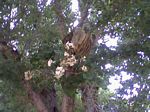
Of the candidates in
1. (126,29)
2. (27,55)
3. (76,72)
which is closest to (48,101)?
(27,55)

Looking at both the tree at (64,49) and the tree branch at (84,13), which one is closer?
the tree at (64,49)

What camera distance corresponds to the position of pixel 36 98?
19.7 ft

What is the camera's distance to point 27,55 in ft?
19.3

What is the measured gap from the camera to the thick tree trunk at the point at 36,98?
5909 millimetres

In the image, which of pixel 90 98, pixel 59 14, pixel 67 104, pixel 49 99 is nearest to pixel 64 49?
pixel 67 104

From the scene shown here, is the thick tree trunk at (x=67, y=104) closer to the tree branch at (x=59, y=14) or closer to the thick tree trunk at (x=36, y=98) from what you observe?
the thick tree trunk at (x=36, y=98)

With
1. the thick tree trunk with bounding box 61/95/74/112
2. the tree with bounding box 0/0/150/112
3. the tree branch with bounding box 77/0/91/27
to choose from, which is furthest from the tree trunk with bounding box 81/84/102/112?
the tree branch with bounding box 77/0/91/27

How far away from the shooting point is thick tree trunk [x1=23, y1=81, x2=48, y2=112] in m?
5.91

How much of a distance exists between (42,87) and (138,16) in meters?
2.00

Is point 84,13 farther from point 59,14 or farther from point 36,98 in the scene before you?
point 36,98

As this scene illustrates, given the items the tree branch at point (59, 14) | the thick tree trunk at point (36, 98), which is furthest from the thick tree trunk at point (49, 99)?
the tree branch at point (59, 14)

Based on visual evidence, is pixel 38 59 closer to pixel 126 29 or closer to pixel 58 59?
pixel 58 59

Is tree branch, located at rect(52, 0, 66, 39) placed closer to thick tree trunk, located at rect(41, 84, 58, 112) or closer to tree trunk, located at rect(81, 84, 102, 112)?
thick tree trunk, located at rect(41, 84, 58, 112)

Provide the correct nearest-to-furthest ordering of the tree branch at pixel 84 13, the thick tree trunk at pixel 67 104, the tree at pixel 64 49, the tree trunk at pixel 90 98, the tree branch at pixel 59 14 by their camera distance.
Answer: the tree at pixel 64 49
the tree branch at pixel 84 13
the thick tree trunk at pixel 67 104
the tree branch at pixel 59 14
the tree trunk at pixel 90 98
